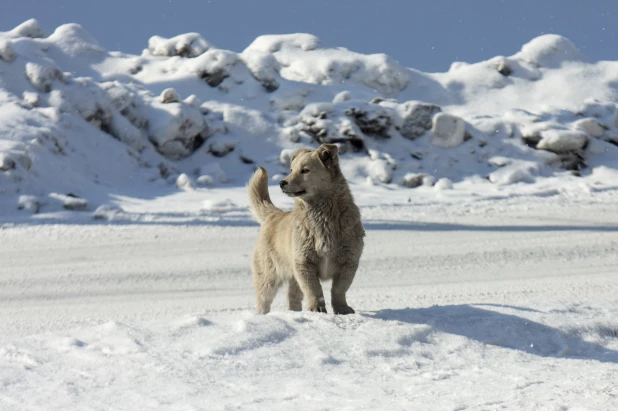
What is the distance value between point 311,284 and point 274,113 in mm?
10636

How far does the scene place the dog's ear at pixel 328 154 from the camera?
4828 mm

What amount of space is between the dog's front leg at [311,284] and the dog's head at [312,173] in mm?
433

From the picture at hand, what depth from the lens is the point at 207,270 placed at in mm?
7461

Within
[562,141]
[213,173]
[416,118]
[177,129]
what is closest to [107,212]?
[213,173]

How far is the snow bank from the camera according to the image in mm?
12414

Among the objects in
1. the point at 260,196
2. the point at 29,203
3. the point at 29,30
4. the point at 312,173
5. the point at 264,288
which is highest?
the point at 29,30

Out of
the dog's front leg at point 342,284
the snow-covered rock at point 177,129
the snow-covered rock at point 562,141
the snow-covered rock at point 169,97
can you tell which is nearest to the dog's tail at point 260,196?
the dog's front leg at point 342,284

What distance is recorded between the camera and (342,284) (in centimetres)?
478

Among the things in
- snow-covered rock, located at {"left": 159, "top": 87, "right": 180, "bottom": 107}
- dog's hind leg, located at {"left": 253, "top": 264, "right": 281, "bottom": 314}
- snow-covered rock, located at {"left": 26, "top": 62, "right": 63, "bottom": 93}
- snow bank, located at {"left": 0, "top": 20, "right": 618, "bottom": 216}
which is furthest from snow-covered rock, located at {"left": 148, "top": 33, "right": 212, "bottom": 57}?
dog's hind leg, located at {"left": 253, "top": 264, "right": 281, "bottom": 314}

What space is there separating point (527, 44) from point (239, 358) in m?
16.6

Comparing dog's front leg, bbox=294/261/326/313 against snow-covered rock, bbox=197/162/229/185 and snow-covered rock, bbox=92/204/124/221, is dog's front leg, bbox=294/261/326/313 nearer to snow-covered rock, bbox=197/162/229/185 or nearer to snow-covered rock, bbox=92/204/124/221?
snow-covered rock, bbox=92/204/124/221

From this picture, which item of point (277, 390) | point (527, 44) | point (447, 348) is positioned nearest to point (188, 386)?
point (277, 390)

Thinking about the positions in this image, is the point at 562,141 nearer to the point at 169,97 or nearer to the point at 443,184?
the point at 443,184

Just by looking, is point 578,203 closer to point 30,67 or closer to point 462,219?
point 462,219
